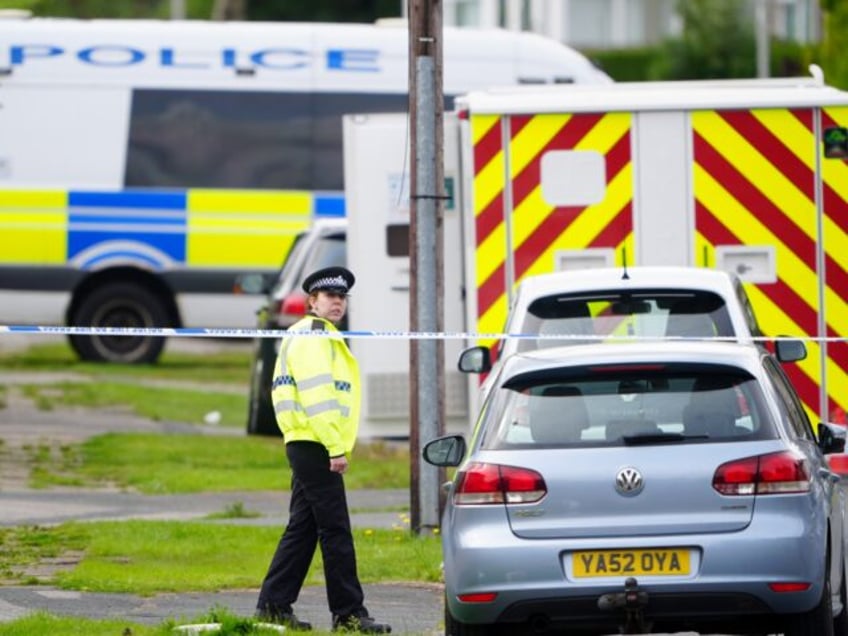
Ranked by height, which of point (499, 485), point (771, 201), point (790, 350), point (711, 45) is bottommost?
point (499, 485)

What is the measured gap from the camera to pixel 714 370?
890 cm

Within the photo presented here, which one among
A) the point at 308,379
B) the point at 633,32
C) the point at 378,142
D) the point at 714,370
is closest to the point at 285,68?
the point at 378,142

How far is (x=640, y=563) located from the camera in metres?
8.55

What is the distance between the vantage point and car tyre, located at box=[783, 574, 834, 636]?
871 centimetres

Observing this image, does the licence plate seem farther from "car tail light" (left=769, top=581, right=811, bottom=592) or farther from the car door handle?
the car door handle

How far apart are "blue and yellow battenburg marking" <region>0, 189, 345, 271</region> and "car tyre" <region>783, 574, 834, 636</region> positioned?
1601 cm

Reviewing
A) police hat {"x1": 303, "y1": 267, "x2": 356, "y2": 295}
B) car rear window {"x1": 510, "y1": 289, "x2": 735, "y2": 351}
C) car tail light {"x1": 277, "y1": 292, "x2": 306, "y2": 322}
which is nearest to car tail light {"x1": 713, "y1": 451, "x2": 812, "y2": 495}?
police hat {"x1": 303, "y1": 267, "x2": 356, "y2": 295}

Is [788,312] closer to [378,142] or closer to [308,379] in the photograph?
[378,142]

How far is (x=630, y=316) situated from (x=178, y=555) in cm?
284

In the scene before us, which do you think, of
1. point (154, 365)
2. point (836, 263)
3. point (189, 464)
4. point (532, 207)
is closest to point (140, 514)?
point (189, 464)

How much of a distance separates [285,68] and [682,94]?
32.4 ft

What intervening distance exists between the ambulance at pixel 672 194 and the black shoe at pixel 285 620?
190 inches

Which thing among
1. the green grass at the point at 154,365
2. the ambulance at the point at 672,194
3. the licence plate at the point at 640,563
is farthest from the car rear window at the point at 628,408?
the green grass at the point at 154,365

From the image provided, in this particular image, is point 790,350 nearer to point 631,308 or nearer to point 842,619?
point 631,308
